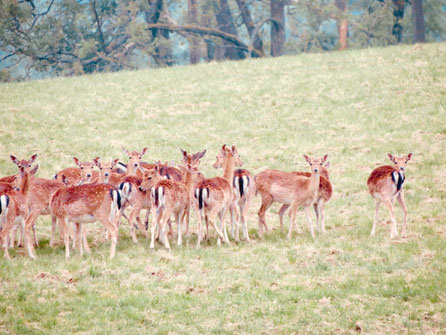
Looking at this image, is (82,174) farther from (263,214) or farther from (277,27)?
(277,27)

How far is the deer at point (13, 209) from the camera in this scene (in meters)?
12.2

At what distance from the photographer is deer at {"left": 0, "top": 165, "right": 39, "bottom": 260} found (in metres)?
12.2

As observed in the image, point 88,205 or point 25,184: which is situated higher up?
point 25,184

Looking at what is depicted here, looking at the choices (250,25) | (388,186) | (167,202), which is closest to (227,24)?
(250,25)

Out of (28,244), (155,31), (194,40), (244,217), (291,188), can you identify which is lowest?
(28,244)

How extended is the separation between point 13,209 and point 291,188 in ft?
18.2

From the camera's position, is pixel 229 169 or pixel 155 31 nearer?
pixel 229 169

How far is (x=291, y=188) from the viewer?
14469 millimetres

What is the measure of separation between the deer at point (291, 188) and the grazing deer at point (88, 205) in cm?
334

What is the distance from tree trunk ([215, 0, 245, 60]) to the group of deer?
105 ft

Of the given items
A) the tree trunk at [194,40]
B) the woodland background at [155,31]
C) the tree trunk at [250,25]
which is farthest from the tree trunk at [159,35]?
the tree trunk at [250,25]

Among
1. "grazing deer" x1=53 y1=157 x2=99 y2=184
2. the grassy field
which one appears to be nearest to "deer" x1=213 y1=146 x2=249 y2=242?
the grassy field

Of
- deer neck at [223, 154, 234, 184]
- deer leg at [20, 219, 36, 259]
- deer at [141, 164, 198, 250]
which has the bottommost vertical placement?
deer leg at [20, 219, 36, 259]

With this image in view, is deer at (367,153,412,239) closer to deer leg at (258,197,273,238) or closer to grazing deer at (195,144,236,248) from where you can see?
deer leg at (258,197,273,238)
